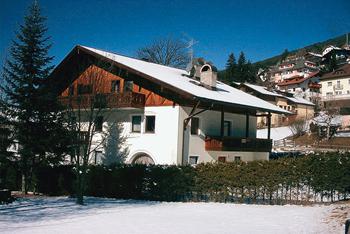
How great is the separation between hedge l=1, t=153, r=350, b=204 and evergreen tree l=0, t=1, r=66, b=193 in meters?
4.95

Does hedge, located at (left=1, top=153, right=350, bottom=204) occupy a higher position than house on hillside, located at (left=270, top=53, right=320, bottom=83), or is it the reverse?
house on hillside, located at (left=270, top=53, right=320, bottom=83)

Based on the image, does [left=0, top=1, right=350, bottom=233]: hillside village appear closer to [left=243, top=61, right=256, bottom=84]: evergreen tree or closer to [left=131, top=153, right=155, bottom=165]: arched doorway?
[left=131, top=153, right=155, bottom=165]: arched doorway

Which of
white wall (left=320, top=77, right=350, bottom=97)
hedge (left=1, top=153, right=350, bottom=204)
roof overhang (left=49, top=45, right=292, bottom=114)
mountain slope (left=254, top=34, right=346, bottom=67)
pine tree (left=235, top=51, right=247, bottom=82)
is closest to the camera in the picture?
hedge (left=1, top=153, right=350, bottom=204)

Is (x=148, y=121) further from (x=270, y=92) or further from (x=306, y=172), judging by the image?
(x=270, y=92)

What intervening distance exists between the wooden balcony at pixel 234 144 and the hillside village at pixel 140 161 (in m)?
0.07

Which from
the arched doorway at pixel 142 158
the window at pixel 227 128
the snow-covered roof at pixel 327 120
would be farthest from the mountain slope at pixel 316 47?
the arched doorway at pixel 142 158

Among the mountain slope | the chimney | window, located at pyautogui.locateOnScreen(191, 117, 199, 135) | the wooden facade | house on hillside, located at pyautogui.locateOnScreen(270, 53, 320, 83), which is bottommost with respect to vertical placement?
window, located at pyautogui.locateOnScreen(191, 117, 199, 135)

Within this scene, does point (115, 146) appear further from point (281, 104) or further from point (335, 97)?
point (335, 97)

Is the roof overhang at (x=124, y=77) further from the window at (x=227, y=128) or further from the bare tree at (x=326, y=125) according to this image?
the bare tree at (x=326, y=125)

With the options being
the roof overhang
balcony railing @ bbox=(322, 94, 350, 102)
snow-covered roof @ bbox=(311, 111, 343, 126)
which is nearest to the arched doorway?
the roof overhang

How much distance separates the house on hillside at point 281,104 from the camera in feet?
213

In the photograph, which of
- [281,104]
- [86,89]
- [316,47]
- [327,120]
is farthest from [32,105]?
[316,47]

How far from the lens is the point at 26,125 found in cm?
2356

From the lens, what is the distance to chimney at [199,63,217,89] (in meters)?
29.0
